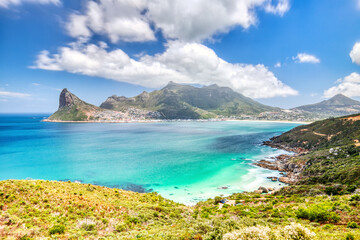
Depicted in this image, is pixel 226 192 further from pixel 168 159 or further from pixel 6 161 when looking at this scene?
pixel 6 161

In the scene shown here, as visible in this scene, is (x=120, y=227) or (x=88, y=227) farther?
(x=120, y=227)

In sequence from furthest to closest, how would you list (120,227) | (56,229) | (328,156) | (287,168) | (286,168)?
(286,168)
(287,168)
(328,156)
(120,227)
(56,229)

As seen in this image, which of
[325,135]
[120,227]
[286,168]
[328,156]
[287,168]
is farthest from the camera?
[325,135]

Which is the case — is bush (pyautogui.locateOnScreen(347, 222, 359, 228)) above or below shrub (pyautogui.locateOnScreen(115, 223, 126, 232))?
above

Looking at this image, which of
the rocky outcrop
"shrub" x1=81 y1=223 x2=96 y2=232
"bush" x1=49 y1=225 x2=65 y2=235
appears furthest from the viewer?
the rocky outcrop

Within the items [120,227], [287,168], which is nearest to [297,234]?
[120,227]

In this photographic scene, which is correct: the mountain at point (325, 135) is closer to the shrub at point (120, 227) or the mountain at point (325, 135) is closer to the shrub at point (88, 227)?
the shrub at point (120, 227)

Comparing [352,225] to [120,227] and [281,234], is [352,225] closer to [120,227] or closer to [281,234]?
[281,234]

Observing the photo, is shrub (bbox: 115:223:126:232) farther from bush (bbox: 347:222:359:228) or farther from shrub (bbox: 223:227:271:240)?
bush (bbox: 347:222:359:228)

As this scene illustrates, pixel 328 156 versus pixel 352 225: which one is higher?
pixel 352 225

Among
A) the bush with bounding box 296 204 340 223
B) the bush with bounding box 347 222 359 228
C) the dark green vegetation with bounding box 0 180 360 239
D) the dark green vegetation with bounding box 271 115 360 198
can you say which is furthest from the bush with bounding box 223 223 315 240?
the dark green vegetation with bounding box 271 115 360 198

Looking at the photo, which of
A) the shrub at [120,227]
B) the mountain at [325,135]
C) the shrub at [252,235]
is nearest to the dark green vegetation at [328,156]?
the mountain at [325,135]

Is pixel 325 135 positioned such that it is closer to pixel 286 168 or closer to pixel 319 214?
pixel 286 168

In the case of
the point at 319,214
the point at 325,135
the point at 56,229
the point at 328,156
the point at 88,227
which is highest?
the point at 325,135
